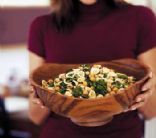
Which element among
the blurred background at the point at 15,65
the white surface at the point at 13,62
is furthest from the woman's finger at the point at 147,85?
the white surface at the point at 13,62

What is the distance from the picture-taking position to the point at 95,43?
1144mm

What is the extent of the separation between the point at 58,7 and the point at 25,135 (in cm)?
172

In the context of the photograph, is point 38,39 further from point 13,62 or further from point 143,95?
point 13,62

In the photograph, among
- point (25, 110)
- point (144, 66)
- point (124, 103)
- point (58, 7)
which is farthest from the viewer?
point (25, 110)

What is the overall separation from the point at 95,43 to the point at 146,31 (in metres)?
0.15

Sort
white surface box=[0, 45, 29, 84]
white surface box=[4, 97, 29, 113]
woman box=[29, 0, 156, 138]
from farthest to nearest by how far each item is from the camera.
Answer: white surface box=[0, 45, 29, 84] < white surface box=[4, 97, 29, 113] < woman box=[29, 0, 156, 138]

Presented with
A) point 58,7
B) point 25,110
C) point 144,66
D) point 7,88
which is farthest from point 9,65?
point 144,66

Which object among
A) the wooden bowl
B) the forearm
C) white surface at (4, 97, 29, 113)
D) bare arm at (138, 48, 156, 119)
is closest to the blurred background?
white surface at (4, 97, 29, 113)

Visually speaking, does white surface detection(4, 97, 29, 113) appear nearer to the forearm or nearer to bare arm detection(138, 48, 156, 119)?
the forearm

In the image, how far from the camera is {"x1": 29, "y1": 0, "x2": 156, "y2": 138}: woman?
3.65ft

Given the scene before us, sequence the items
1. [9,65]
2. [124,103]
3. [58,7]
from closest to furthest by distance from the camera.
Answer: [124,103]
[58,7]
[9,65]

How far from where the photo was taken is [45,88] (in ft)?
3.12

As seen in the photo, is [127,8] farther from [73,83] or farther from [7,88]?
[7,88]

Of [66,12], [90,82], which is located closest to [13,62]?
[66,12]
